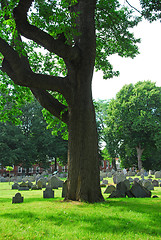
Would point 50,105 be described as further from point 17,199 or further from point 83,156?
point 17,199

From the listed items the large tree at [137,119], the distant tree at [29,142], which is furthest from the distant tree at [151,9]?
the distant tree at [29,142]

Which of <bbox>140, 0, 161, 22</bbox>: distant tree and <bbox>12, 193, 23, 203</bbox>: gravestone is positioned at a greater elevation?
<bbox>140, 0, 161, 22</bbox>: distant tree

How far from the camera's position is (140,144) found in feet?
124

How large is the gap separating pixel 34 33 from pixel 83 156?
459 cm

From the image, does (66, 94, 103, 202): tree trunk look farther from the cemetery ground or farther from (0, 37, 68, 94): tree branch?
(0, 37, 68, 94): tree branch

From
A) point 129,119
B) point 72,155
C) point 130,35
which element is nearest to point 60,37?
point 72,155

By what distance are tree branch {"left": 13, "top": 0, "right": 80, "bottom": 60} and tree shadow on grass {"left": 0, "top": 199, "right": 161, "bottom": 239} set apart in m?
5.24

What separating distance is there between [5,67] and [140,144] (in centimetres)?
3307

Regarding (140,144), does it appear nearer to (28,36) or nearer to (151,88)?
(151,88)

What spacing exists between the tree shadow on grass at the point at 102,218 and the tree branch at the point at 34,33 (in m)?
5.24

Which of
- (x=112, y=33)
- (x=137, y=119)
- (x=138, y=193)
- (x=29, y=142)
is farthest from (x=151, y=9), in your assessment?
(x=29, y=142)

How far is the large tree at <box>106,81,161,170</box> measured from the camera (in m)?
35.2

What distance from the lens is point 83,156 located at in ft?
26.3

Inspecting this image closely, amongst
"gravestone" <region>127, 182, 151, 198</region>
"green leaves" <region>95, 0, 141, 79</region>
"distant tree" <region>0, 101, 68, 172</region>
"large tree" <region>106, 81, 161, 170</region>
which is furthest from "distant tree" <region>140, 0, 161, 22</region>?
"distant tree" <region>0, 101, 68, 172</region>
